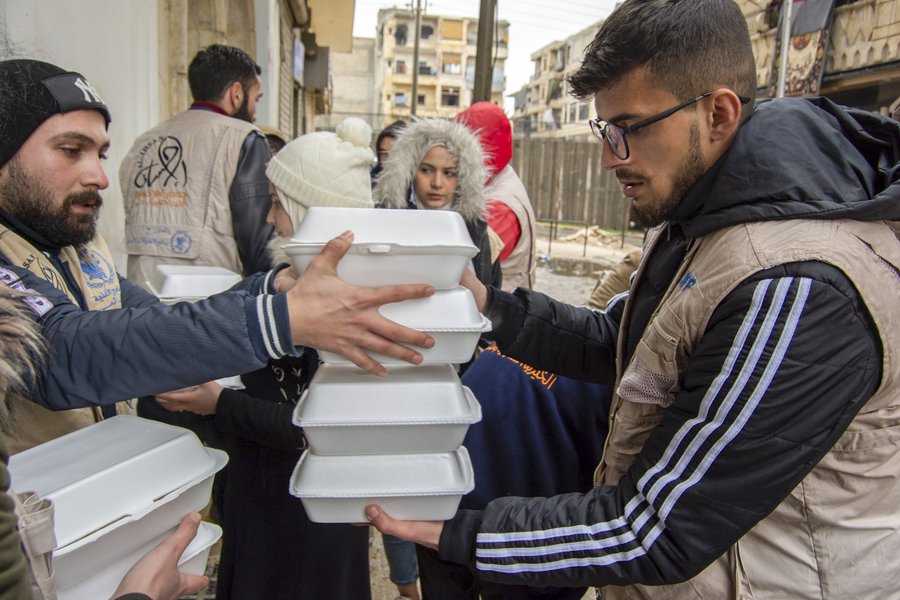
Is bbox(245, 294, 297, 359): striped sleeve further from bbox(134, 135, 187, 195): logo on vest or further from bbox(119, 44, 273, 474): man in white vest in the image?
bbox(134, 135, 187, 195): logo on vest

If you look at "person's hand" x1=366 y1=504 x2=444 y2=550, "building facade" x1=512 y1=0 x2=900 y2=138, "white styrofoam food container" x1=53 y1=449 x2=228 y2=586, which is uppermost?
"building facade" x1=512 y1=0 x2=900 y2=138

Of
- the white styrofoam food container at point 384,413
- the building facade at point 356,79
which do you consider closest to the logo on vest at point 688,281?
the white styrofoam food container at point 384,413

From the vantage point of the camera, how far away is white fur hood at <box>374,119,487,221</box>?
10.7 feet

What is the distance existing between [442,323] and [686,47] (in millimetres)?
766

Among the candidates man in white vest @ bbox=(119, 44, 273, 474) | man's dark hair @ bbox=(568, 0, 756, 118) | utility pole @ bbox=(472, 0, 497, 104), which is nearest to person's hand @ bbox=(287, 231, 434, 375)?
man's dark hair @ bbox=(568, 0, 756, 118)

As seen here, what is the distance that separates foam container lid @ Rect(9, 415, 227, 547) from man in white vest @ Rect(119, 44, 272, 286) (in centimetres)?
176

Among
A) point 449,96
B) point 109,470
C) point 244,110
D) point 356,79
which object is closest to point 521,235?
point 244,110

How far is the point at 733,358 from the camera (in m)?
1.07

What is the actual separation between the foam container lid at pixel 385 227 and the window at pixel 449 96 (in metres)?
62.0

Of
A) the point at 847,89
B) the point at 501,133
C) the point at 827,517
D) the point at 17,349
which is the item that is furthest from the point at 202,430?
the point at 847,89

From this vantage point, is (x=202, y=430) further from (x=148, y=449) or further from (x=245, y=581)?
(x=148, y=449)

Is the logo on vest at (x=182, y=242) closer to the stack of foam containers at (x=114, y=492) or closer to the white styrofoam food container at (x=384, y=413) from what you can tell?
the stack of foam containers at (x=114, y=492)

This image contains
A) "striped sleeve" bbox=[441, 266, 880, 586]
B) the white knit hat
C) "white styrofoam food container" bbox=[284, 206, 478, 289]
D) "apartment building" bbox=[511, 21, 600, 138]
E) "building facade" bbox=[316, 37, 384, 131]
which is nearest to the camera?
"striped sleeve" bbox=[441, 266, 880, 586]

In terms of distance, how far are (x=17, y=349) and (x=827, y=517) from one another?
58.2 inches
